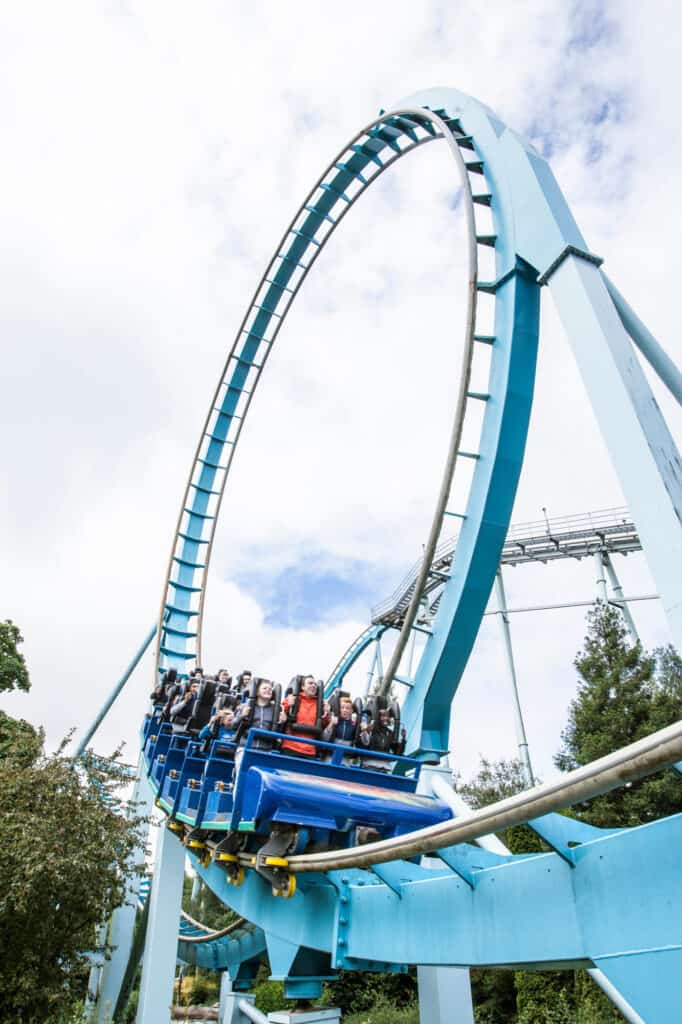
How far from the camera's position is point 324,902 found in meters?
4.19

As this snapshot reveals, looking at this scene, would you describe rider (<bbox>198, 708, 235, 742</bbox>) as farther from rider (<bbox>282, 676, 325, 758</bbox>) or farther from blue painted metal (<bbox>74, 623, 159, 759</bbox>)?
blue painted metal (<bbox>74, 623, 159, 759</bbox>)

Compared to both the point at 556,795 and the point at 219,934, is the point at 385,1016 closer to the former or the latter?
the point at 219,934

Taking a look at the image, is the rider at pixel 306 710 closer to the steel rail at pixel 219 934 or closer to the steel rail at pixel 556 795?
the steel rail at pixel 556 795

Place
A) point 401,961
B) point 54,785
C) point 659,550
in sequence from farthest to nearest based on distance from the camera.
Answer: point 54,785, point 401,961, point 659,550

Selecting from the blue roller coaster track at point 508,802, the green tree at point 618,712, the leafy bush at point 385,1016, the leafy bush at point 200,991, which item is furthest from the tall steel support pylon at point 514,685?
the leafy bush at point 200,991

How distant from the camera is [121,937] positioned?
11.3 meters

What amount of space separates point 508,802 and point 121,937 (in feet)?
38.3

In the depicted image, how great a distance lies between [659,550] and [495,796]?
672 inches

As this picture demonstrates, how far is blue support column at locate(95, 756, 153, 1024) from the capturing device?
10539 millimetres

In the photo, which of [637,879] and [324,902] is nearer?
[637,879]

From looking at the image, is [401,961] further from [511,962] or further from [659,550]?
[659,550]

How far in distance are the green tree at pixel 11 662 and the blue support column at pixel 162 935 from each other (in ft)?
22.1

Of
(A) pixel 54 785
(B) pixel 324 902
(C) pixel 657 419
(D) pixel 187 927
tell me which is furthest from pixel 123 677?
(C) pixel 657 419

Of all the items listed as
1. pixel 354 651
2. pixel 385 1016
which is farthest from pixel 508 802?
pixel 354 651
